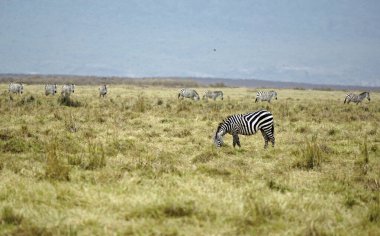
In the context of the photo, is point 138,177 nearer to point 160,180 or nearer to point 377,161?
point 160,180

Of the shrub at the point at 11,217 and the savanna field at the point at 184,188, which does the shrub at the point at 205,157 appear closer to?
the savanna field at the point at 184,188

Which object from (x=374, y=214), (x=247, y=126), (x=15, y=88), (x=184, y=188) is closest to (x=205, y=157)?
(x=247, y=126)

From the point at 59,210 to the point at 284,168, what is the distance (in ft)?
20.8

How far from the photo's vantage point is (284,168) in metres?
11.5

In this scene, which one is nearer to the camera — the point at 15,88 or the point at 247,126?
the point at 247,126

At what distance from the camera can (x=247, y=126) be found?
15.4 metres

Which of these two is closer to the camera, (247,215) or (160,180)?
(247,215)

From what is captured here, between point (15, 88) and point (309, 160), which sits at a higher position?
point (15, 88)

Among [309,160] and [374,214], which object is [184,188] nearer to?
[374,214]

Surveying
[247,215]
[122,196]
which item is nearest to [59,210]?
[122,196]

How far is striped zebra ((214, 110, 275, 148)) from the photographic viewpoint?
15164 millimetres

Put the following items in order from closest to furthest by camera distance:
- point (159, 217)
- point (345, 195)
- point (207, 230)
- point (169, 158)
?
point (207, 230)
point (159, 217)
point (345, 195)
point (169, 158)

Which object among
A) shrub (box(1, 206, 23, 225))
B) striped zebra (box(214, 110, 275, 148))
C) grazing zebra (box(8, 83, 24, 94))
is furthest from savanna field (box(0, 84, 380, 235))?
grazing zebra (box(8, 83, 24, 94))

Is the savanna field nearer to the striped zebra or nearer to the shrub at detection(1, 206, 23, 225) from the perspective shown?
the shrub at detection(1, 206, 23, 225)
